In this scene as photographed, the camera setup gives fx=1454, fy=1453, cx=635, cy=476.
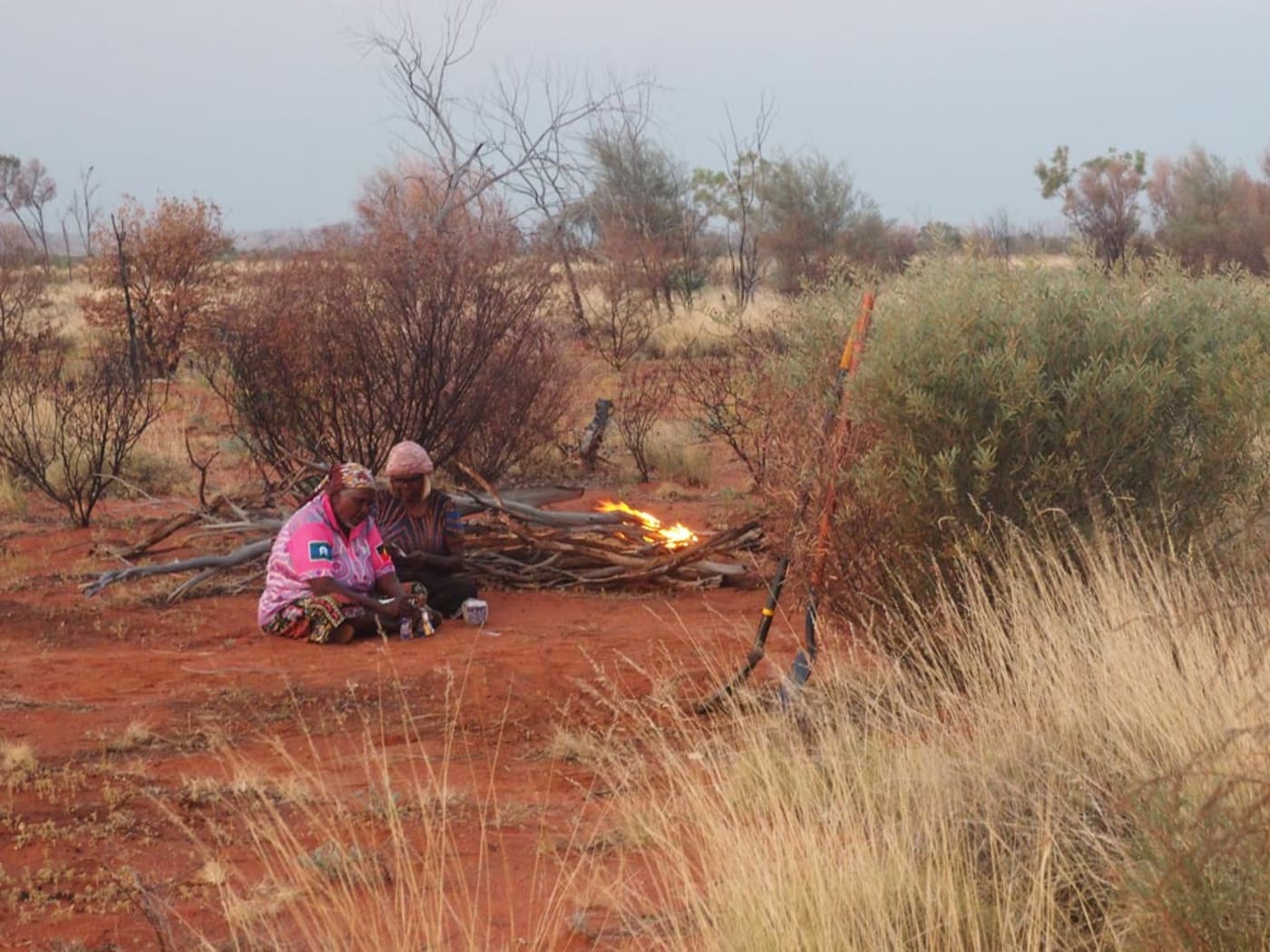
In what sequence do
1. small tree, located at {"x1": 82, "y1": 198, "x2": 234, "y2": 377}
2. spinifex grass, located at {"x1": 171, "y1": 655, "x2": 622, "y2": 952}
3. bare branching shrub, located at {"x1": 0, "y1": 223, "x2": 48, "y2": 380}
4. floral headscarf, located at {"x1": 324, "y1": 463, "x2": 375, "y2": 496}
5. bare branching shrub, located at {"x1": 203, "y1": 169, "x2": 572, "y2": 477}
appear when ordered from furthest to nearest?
small tree, located at {"x1": 82, "y1": 198, "x2": 234, "y2": 377}, bare branching shrub, located at {"x1": 0, "y1": 223, "x2": 48, "y2": 380}, bare branching shrub, located at {"x1": 203, "y1": 169, "x2": 572, "y2": 477}, floral headscarf, located at {"x1": 324, "y1": 463, "x2": 375, "y2": 496}, spinifex grass, located at {"x1": 171, "y1": 655, "x2": 622, "y2": 952}

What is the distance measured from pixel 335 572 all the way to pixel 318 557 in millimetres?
133

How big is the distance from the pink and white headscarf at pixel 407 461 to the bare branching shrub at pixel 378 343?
2.16 metres

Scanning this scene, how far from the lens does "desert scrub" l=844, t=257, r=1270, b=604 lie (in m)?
5.70

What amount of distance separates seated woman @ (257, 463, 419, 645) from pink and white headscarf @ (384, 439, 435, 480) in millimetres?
347

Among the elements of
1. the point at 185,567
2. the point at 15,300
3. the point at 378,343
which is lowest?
the point at 185,567

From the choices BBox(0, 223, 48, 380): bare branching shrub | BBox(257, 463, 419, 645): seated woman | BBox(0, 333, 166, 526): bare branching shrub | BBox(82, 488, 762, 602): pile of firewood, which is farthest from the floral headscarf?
BBox(0, 223, 48, 380): bare branching shrub

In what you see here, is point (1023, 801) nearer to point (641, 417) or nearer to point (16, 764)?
point (16, 764)

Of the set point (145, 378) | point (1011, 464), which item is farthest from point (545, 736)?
point (145, 378)

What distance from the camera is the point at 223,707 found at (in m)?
6.76

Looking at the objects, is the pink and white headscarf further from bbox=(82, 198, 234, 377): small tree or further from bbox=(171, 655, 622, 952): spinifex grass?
bbox=(82, 198, 234, 377): small tree

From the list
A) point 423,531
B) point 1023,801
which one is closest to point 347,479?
point 423,531

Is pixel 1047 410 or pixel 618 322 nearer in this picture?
pixel 1047 410

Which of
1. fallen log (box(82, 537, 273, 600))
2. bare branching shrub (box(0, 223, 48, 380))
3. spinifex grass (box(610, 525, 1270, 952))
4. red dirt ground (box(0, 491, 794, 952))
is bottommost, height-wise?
red dirt ground (box(0, 491, 794, 952))

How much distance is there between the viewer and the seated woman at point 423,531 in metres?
8.46
